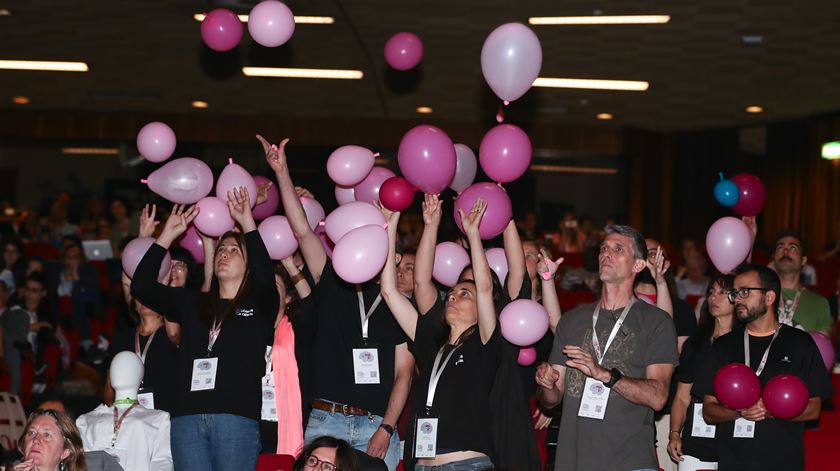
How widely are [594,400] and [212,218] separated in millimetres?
1845

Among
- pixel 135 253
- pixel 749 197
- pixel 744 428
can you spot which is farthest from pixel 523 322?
pixel 749 197

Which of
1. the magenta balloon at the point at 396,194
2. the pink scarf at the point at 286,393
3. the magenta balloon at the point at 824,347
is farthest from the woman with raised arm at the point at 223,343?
the magenta balloon at the point at 824,347

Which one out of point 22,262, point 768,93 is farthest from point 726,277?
point 768,93

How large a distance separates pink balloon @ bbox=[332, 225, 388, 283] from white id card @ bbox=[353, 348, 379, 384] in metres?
0.30

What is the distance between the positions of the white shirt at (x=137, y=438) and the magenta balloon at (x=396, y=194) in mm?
1123

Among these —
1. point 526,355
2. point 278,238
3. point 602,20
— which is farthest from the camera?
point 602,20

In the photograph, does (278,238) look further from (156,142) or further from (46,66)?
(46,66)

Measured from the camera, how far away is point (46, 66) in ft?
35.8

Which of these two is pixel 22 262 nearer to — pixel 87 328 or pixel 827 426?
pixel 87 328

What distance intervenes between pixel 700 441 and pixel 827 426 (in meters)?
0.66

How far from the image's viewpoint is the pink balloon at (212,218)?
4430 mm

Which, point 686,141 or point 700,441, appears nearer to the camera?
point 700,441

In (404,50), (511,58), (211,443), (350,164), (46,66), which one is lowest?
(211,443)

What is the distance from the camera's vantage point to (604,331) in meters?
3.52
